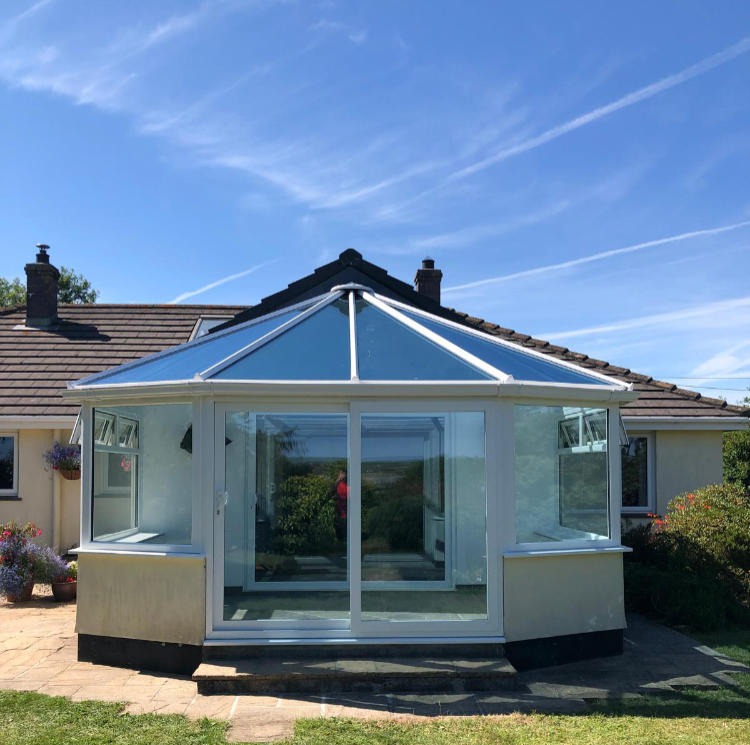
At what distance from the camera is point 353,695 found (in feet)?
19.1

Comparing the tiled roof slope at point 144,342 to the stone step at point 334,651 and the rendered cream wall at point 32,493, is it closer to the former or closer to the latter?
the rendered cream wall at point 32,493

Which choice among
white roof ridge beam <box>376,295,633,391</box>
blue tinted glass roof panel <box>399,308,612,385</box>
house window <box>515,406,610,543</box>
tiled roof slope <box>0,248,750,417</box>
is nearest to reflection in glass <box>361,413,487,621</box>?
house window <box>515,406,610,543</box>

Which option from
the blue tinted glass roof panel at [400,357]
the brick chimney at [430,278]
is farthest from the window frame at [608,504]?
the brick chimney at [430,278]

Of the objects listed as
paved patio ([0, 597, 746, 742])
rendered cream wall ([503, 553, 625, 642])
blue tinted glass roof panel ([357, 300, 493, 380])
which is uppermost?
blue tinted glass roof panel ([357, 300, 493, 380])

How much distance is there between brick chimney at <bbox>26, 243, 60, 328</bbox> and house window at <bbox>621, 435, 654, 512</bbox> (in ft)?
37.8

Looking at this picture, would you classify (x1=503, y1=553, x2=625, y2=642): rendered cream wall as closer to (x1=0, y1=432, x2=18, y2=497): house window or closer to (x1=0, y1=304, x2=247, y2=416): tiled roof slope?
(x1=0, y1=304, x2=247, y2=416): tiled roof slope

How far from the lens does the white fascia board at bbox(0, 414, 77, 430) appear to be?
11.6m

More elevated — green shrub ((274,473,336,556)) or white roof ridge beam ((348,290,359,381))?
white roof ridge beam ((348,290,359,381))

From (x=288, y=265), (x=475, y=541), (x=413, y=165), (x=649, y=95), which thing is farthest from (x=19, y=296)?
(x=475, y=541)

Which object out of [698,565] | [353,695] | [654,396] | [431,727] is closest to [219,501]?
[353,695]

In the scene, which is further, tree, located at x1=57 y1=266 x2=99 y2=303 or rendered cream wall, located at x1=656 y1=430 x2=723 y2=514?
tree, located at x1=57 y1=266 x2=99 y2=303

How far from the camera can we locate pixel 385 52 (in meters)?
10.4

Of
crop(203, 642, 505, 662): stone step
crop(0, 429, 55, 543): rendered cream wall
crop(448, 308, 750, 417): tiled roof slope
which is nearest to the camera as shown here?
crop(203, 642, 505, 662): stone step

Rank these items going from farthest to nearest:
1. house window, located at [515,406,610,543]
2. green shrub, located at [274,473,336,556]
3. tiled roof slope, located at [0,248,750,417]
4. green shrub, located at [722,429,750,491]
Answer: green shrub, located at [722,429,750,491]
tiled roof slope, located at [0,248,750,417]
house window, located at [515,406,610,543]
green shrub, located at [274,473,336,556]
